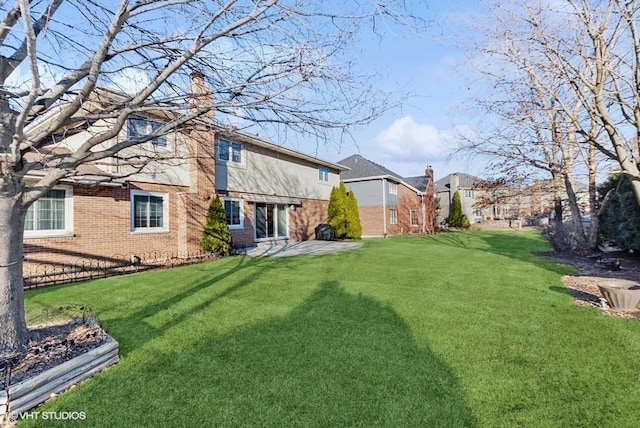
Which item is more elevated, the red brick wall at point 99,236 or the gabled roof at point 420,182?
the gabled roof at point 420,182

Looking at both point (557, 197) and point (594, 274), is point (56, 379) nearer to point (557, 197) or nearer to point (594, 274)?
point (594, 274)

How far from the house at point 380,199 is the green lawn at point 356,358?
764 inches

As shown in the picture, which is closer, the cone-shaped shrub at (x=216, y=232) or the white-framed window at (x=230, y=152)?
the cone-shaped shrub at (x=216, y=232)

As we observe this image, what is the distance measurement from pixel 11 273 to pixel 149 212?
943 centimetres

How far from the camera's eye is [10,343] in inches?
157

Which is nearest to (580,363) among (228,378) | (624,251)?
(228,378)

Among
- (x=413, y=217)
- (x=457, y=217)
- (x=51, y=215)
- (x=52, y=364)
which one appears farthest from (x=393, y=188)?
(x=52, y=364)

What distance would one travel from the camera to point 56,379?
3.49 m

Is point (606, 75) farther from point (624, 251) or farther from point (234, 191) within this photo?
point (234, 191)

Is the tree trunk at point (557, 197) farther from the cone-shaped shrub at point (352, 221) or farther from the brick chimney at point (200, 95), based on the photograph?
the brick chimney at point (200, 95)

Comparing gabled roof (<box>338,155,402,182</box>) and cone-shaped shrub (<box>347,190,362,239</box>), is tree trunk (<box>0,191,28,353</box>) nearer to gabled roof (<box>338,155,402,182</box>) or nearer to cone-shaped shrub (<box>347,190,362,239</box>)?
cone-shaped shrub (<box>347,190,362,239</box>)

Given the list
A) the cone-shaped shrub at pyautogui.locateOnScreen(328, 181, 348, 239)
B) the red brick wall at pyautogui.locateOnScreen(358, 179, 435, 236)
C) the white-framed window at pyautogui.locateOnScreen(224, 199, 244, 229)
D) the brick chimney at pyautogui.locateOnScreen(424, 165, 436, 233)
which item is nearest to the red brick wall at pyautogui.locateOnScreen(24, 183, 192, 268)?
the white-framed window at pyautogui.locateOnScreen(224, 199, 244, 229)

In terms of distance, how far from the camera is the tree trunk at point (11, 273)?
12.8 ft

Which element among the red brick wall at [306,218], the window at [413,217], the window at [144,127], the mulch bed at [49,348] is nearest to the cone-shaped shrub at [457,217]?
the window at [413,217]
